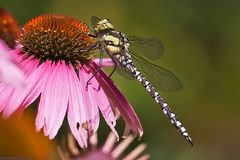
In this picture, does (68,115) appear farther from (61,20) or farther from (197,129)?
(197,129)

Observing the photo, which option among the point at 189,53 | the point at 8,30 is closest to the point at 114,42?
the point at 8,30

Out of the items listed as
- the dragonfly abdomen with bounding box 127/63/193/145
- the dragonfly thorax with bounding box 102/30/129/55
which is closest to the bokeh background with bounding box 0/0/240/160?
the dragonfly abdomen with bounding box 127/63/193/145

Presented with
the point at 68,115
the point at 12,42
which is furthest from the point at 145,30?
the point at 68,115

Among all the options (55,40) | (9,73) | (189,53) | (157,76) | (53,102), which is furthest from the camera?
(189,53)

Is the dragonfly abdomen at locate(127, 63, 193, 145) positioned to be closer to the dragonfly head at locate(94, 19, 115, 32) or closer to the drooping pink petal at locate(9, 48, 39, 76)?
the dragonfly head at locate(94, 19, 115, 32)

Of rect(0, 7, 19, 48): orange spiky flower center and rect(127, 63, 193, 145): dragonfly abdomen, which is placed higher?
rect(0, 7, 19, 48): orange spiky flower center

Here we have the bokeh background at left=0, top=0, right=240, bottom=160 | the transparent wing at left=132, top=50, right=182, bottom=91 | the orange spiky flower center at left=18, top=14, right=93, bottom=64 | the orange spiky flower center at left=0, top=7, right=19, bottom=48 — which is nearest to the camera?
the orange spiky flower center at left=18, top=14, right=93, bottom=64

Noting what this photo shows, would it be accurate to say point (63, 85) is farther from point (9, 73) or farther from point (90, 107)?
point (9, 73)

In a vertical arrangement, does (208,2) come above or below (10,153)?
above
